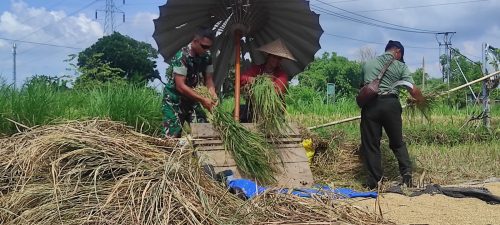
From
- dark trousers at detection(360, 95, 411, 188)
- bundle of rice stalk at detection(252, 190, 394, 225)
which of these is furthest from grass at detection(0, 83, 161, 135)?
bundle of rice stalk at detection(252, 190, 394, 225)

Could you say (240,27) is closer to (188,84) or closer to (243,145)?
(188,84)

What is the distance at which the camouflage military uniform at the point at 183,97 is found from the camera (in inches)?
220

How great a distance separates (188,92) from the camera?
17.7 feet

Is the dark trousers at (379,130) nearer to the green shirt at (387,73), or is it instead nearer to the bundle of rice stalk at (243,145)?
the green shirt at (387,73)

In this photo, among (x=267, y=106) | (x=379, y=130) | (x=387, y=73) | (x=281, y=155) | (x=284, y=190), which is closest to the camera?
(x=284, y=190)

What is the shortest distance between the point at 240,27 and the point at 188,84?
0.86 m

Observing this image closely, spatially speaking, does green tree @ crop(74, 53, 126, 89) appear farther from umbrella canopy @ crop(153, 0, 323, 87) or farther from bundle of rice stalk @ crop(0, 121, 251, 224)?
bundle of rice stalk @ crop(0, 121, 251, 224)

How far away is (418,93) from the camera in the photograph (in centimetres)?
664

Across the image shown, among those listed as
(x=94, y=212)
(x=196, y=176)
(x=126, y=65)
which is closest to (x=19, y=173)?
(x=94, y=212)

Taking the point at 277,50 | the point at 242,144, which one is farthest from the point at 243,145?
the point at 277,50

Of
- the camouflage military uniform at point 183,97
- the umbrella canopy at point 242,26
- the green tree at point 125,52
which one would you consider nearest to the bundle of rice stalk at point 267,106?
the camouflage military uniform at point 183,97

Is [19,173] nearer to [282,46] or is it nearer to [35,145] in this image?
[35,145]

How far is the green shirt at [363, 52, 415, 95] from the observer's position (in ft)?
20.4

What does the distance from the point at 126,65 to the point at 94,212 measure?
80.5 feet
